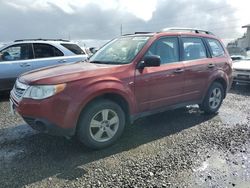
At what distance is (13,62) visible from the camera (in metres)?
7.49

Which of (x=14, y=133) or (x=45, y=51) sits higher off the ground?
(x=45, y=51)

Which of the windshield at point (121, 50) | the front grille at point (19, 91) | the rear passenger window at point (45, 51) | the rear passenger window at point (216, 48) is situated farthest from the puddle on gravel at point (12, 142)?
the rear passenger window at point (216, 48)

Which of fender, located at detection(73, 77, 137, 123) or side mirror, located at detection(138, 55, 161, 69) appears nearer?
fender, located at detection(73, 77, 137, 123)

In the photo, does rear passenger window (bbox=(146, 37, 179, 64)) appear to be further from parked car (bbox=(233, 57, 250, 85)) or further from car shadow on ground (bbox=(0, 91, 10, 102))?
parked car (bbox=(233, 57, 250, 85))

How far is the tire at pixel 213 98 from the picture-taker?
5.96 m

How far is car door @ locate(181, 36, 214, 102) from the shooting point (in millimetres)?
5324

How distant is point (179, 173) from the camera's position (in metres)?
3.53

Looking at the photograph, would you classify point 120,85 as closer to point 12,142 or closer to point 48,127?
point 48,127

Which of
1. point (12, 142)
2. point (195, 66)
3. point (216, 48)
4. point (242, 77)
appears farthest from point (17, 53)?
point (242, 77)

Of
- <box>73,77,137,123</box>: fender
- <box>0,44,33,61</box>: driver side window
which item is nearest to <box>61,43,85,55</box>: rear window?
<box>0,44,33,61</box>: driver side window

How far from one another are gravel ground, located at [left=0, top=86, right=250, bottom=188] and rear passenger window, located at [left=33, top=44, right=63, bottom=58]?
2856 millimetres

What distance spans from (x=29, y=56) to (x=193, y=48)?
4.60 m

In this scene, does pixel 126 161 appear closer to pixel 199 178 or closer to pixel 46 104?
pixel 199 178

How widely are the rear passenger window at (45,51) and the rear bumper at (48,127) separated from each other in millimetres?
4470
